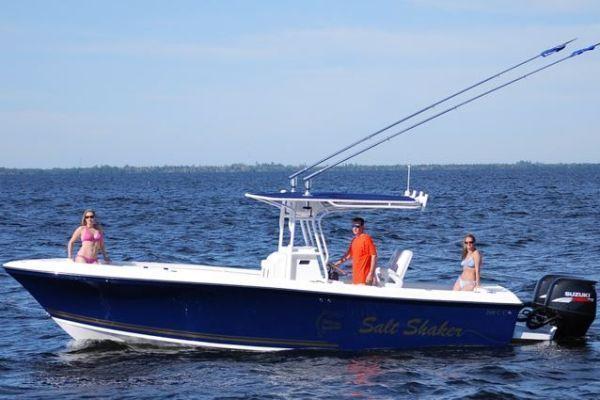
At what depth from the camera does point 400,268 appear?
13711mm

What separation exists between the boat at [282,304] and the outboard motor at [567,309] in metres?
0.84

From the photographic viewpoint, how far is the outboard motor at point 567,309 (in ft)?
46.4

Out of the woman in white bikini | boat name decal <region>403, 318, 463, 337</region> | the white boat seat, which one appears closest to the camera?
boat name decal <region>403, 318, 463, 337</region>

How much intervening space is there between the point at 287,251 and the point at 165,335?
194 centimetres

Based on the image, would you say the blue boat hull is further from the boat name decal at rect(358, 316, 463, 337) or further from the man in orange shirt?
the man in orange shirt

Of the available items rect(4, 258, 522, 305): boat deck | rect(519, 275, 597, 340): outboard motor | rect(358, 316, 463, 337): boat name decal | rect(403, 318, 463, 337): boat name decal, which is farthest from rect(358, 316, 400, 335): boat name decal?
A: rect(519, 275, 597, 340): outboard motor

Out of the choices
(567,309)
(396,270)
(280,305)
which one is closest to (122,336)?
(280,305)

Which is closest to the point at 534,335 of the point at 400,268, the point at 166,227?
the point at 400,268

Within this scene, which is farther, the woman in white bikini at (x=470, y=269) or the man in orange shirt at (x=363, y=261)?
the woman in white bikini at (x=470, y=269)

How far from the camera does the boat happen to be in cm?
1279

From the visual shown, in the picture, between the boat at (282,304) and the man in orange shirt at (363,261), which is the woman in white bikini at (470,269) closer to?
the boat at (282,304)

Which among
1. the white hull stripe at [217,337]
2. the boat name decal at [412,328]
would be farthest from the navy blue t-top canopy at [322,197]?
the white hull stripe at [217,337]

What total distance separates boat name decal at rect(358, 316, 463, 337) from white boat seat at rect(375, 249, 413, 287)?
61 centimetres

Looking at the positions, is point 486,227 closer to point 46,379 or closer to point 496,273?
point 496,273
